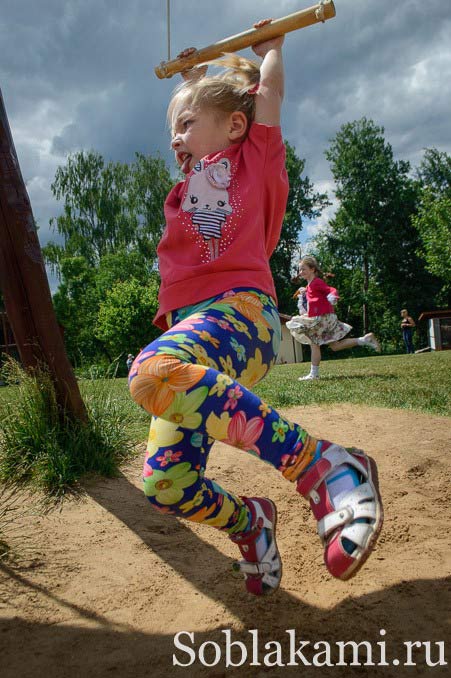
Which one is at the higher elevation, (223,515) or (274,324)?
(274,324)

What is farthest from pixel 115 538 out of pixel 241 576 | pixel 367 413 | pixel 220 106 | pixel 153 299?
pixel 153 299

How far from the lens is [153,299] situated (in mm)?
27984

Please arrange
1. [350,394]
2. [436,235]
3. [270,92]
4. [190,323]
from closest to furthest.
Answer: [190,323]
[270,92]
[350,394]
[436,235]

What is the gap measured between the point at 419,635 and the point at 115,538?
1503 mm

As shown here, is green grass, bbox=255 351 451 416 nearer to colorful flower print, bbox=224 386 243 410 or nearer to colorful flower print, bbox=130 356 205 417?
colorful flower print, bbox=224 386 243 410

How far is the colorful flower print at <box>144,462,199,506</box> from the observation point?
1.84 metres

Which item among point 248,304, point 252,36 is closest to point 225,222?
point 248,304

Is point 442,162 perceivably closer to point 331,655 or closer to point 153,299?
point 153,299

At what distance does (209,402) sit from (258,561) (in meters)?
0.79

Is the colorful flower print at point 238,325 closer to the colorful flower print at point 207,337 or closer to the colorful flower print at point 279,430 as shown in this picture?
the colorful flower print at point 207,337

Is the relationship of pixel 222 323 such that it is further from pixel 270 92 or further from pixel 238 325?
pixel 270 92

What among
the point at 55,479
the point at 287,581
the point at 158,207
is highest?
the point at 158,207

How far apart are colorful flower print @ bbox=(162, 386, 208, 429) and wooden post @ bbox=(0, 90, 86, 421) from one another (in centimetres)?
215

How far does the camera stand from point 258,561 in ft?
6.71
